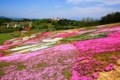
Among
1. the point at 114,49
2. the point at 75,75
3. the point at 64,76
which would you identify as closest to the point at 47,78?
the point at 64,76

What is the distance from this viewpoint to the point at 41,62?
68.2 feet

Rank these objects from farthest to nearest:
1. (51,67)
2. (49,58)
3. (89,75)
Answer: (49,58)
(51,67)
(89,75)

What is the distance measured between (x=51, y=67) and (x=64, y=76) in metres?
2.85

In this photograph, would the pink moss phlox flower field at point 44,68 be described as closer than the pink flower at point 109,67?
No

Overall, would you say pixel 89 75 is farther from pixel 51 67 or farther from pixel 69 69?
pixel 51 67

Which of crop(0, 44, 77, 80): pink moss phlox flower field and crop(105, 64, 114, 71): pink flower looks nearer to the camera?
crop(105, 64, 114, 71): pink flower

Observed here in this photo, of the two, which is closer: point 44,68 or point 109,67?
point 109,67

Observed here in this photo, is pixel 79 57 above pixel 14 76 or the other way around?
above

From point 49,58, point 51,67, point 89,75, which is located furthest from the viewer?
point 49,58

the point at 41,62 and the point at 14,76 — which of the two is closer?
the point at 14,76

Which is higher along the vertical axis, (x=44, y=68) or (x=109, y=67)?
(x=109, y=67)

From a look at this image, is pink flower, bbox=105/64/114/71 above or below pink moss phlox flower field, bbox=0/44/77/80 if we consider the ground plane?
above

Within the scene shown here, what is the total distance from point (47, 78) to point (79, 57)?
217 inches

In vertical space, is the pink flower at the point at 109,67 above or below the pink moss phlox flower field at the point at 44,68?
above
